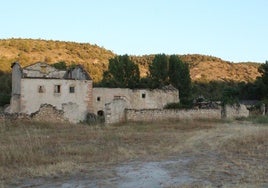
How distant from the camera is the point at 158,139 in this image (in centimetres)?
2188

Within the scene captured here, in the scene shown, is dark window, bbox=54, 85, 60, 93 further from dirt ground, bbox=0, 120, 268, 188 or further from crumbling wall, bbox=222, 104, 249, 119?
dirt ground, bbox=0, 120, 268, 188

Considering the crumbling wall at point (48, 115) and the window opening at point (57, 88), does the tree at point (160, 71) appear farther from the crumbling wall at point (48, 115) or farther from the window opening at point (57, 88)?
the crumbling wall at point (48, 115)

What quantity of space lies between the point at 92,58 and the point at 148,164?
8892cm

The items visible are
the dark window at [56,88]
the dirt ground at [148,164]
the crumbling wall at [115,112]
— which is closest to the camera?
the dirt ground at [148,164]

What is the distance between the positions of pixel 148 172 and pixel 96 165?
2.04 m

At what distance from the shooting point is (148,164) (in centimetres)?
1408

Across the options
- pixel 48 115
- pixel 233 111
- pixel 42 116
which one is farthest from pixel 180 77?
pixel 42 116

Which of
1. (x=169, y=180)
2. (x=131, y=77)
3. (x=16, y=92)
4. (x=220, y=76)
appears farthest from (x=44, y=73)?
(x=220, y=76)

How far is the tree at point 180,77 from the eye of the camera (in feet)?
183

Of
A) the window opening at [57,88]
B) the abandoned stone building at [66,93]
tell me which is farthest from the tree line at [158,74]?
the window opening at [57,88]

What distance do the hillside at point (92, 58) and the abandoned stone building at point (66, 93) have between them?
1537 inches

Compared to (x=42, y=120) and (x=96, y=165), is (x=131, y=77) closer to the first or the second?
(x=42, y=120)

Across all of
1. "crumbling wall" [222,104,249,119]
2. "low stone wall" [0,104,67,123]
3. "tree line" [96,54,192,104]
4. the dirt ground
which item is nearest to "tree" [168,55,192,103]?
"tree line" [96,54,192,104]

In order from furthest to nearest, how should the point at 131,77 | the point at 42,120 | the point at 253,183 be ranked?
the point at 131,77, the point at 42,120, the point at 253,183
